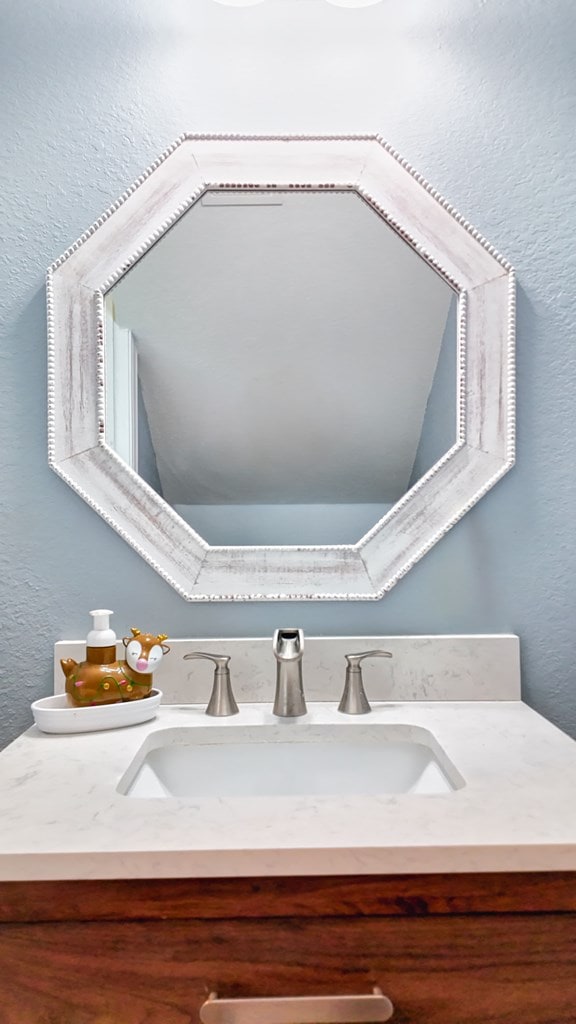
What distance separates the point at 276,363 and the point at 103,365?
0.31 m

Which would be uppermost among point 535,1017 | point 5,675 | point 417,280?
point 417,280

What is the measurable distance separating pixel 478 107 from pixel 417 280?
343mm

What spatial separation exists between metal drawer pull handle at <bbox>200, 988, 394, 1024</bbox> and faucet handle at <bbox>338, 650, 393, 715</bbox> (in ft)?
1.67

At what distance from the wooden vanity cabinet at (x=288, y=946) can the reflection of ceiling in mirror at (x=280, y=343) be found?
2.33 feet

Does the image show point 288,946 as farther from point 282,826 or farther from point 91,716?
point 91,716

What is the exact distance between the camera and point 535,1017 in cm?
73

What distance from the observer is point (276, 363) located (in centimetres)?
131

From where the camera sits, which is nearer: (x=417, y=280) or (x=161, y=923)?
(x=161, y=923)

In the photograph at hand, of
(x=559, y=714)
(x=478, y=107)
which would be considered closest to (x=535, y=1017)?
(x=559, y=714)

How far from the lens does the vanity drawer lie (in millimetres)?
719

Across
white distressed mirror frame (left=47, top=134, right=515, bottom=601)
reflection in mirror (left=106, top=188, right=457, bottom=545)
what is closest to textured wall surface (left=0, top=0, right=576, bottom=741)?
white distressed mirror frame (left=47, top=134, right=515, bottom=601)

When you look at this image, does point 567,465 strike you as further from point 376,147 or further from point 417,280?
point 376,147

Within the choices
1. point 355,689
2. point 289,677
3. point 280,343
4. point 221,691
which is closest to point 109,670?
point 221,691

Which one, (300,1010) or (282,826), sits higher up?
(282,826)
